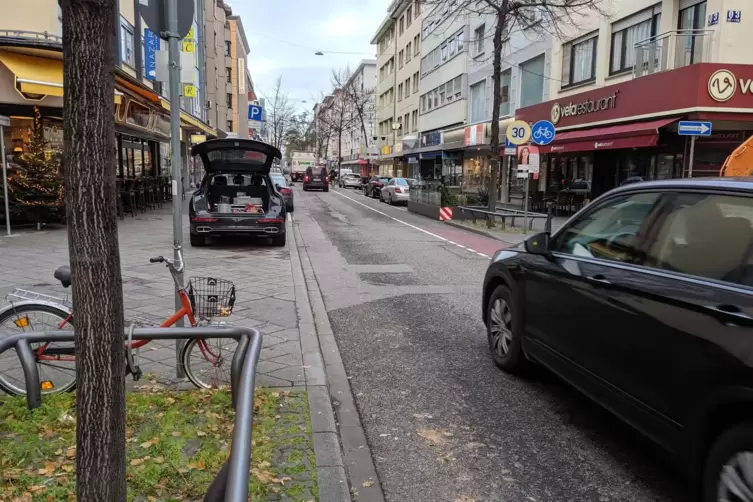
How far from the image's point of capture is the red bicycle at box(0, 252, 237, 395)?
157 inches

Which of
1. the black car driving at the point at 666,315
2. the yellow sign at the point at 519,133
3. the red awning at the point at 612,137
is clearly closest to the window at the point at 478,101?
the red awning at the point at 612,137

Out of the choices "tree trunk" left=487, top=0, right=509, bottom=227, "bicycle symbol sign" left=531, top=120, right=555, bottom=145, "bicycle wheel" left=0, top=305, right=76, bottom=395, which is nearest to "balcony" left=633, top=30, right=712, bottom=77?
"tree trunk" left=487, top=0, right=509, bottom=227

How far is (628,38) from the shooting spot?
19.5 metres

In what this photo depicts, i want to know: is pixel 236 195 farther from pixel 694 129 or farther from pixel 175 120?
pixel 694 129

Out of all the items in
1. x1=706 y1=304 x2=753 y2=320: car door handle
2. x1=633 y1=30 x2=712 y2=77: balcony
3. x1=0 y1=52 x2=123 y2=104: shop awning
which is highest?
x1=633 y1=30 x2=712 y2=77: balcony

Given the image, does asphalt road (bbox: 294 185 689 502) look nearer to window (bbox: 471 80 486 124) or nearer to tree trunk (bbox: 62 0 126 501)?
tree trunk (bbox: 62 0 126 501)

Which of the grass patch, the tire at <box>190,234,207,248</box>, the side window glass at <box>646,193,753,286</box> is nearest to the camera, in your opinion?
the side window glass at <box>646,193,753,286</box>

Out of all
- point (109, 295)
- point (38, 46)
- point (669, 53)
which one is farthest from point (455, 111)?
point (109, 295)

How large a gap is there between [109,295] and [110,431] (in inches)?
20.1

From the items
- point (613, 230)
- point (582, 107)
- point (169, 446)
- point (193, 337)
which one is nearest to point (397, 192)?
point (582, 107)

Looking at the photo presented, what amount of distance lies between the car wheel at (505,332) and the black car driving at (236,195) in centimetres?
743

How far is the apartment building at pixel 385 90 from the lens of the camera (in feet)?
193

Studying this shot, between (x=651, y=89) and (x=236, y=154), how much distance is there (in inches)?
473

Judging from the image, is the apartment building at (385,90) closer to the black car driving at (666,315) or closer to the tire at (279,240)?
the tire at (279,240)
